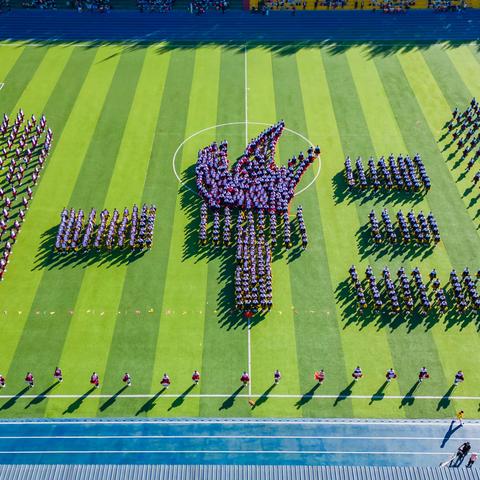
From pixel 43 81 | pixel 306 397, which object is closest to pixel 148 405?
pixel 306 397

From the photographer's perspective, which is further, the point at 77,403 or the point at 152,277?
the point at 152,277

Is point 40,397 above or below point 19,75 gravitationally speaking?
below

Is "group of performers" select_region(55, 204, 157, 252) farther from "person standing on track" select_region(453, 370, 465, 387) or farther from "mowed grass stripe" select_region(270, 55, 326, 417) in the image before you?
"person standing on track" select_region(453, 370, 465, 387)

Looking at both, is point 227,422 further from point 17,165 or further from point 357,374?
point 17,165

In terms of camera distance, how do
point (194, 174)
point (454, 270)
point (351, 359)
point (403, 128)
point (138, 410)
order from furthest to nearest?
point (403, 128), point (194, 174), point (454, 270), point (351, 359), point (138, 410)

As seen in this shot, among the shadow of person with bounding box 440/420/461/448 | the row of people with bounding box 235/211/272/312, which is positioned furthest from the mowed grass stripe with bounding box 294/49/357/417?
the shadow of person with bounding box 440/420/461/448

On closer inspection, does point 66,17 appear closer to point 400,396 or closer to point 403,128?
point 403,128

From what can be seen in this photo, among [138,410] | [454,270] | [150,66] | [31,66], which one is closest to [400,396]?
[454,270]
